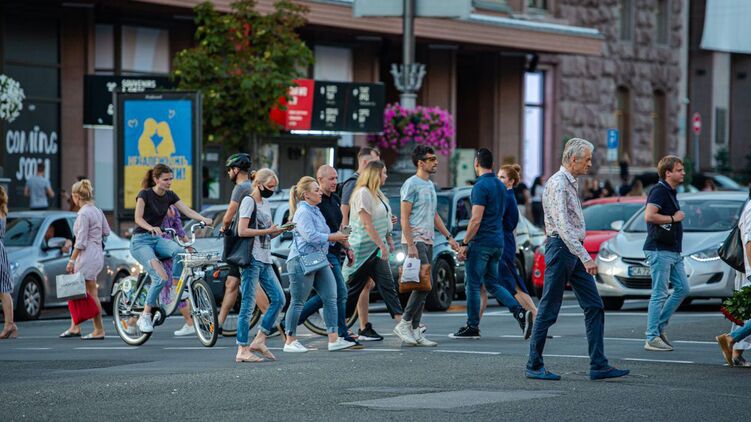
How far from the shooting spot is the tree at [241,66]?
2961 centimetres

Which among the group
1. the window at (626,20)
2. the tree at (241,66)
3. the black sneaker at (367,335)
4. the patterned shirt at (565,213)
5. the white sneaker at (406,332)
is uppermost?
the window at (626,20)

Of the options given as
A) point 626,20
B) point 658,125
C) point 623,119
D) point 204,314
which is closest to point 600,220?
point 204,314

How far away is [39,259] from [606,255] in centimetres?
718

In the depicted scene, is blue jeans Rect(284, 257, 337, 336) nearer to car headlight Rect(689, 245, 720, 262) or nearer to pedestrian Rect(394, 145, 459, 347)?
pedestrian Rect(394, 145, 459, 347)

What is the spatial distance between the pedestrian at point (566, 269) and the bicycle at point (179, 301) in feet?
12.7

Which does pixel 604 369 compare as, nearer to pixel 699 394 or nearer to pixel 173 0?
pixel 699 394

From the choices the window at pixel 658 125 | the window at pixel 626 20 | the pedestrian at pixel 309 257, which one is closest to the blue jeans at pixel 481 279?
the pedestrian at pixel 309 257

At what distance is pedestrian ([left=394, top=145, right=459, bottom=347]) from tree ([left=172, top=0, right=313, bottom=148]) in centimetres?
1373

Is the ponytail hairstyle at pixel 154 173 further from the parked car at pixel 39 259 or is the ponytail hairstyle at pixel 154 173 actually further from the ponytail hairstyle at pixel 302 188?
the parked car at pixel 39 259

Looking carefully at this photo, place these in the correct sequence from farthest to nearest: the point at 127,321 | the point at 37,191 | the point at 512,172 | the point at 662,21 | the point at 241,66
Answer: the point at 662,21, the point at 241,66, the point at 37,191, the point at 512,172, the point at 127,321

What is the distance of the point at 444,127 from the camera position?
35844 mm

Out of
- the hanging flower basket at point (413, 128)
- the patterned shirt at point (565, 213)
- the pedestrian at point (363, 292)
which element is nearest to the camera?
the patterned shirt at point (565, 213)

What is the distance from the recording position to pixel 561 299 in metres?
12.5

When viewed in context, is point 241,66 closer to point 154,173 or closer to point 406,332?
point 154,173
